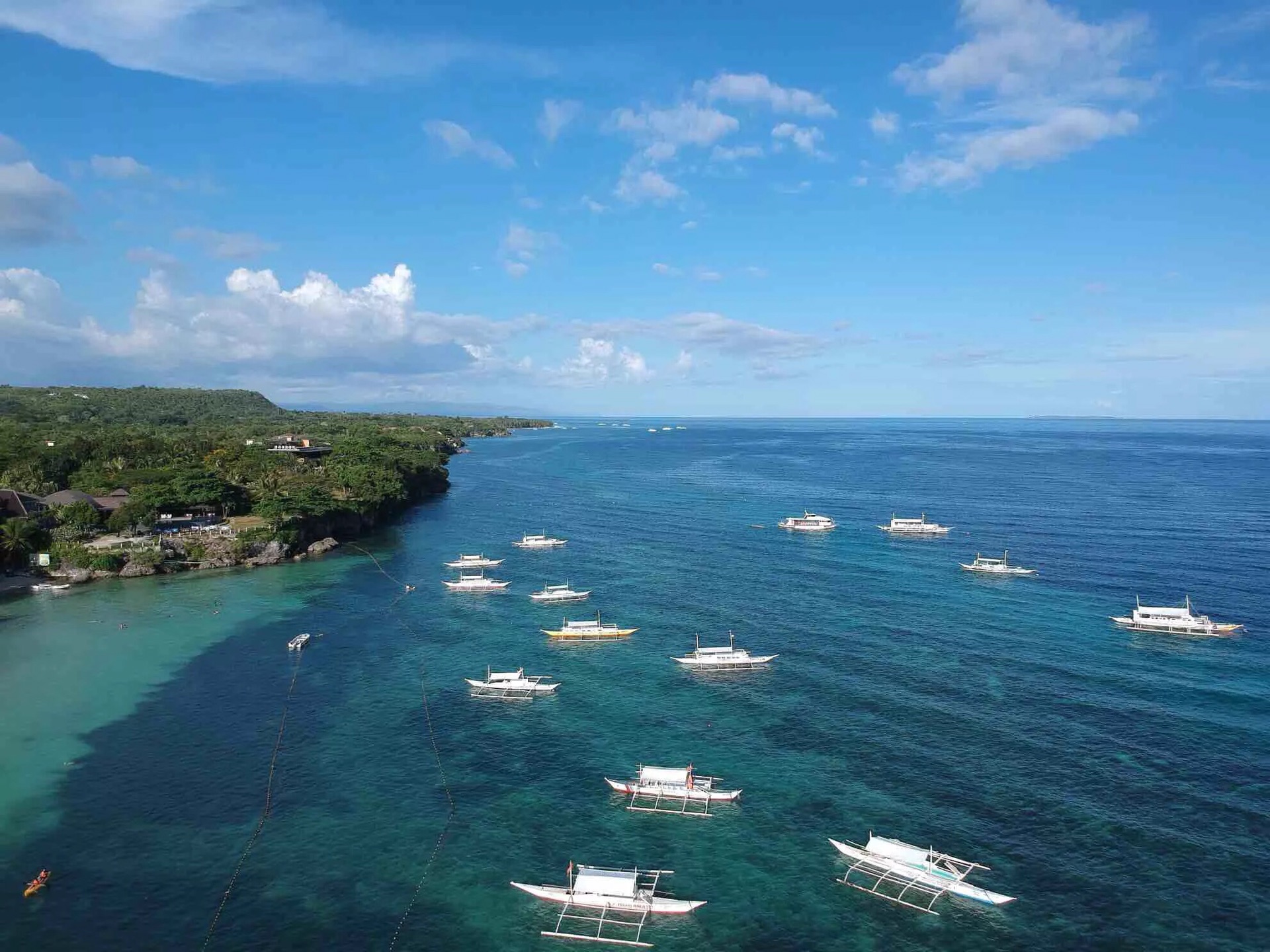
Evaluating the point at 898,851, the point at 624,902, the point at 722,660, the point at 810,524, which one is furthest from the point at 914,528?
the point at 624,902

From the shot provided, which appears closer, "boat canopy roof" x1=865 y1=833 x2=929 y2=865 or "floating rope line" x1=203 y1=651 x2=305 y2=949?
"floating rope line" x1=203 y1=651 x2=305 y2=949

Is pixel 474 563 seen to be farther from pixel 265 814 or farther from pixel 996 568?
pixel 996 568

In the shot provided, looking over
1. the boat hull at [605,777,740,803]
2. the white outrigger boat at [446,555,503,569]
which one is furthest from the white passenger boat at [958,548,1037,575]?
the boat hull at [605,777,740,803]

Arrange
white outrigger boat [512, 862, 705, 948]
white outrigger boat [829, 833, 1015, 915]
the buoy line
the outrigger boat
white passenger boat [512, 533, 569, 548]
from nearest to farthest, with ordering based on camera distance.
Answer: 1. white outrigger boat [512, 862, 705, 948]
2. the buoy line
3. white outrigger boat [829, 833, 1015, 915]
4. the outrigger boat
5. white passenger boat [512, 533, 569, 548]

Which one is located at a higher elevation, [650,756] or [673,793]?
[673,793]

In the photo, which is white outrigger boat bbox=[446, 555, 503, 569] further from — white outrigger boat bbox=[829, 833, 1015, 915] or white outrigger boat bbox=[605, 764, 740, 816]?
white outrigger boat bbox=[829, 833, 1015, 915]

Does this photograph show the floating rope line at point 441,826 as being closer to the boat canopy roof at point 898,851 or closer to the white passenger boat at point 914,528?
the boat canopy roof at point 898,851
